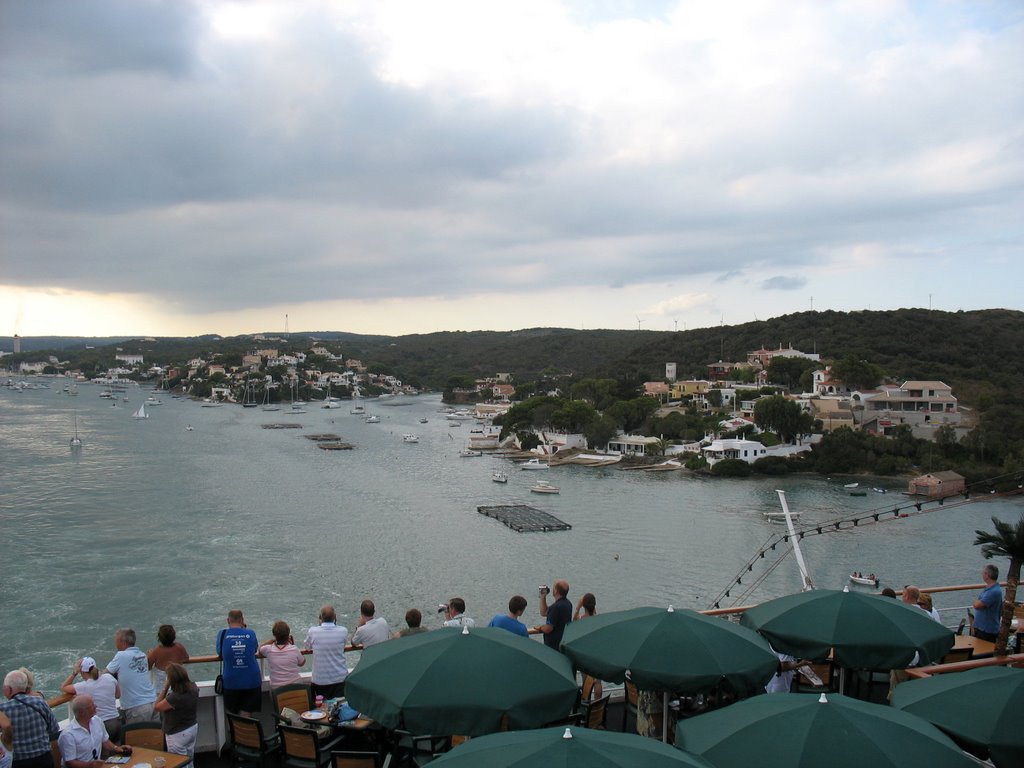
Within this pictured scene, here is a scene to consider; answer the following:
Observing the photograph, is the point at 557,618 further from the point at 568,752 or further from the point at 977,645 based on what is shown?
the point at 977,645

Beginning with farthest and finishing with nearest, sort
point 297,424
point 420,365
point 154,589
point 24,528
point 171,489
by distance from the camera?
point 420,365, point 297,424, point 171,489, point 24,528, point 154,589

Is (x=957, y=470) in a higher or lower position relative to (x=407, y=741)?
lower

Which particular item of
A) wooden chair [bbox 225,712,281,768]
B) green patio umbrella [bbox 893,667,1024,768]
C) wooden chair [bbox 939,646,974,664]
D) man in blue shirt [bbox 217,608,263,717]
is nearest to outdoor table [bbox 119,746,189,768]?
wooden chair [bbox 225,712,281,768]

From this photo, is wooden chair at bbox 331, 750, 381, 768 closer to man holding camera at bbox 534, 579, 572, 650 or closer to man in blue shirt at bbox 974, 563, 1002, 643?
man holding camera at bbox 534, 579, 572, 650

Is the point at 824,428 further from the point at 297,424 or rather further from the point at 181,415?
the point at 181,415

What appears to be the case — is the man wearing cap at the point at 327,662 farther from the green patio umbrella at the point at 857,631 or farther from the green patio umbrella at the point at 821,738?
the green patio umbrella at the point at 857,631

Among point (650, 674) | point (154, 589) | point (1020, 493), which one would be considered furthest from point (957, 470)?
point (650, 674)
